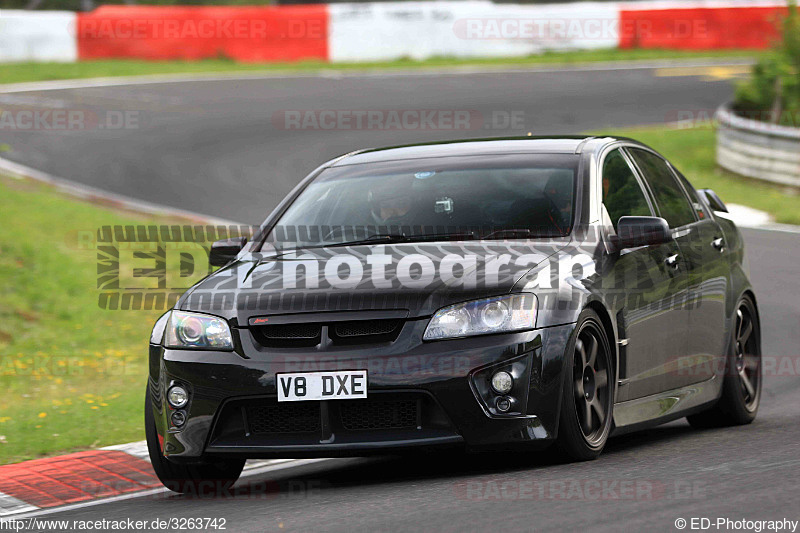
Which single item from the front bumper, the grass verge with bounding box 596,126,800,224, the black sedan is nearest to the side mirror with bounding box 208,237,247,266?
the black sedan

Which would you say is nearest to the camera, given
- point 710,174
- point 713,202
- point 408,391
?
point 408,391

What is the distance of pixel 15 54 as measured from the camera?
36.7 meters

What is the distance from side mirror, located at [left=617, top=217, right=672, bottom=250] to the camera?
6.65 meters

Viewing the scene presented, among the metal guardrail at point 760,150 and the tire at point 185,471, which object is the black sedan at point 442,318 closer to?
the tire at point 185,471

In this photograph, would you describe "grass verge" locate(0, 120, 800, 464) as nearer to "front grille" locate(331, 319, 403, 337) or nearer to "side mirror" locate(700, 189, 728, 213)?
"front grille" locate(331, 319, 403, 337)

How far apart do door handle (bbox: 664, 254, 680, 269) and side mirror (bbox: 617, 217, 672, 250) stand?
0.48 metres

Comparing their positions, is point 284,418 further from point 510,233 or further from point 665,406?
point 665,406

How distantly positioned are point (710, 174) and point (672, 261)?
576 inches

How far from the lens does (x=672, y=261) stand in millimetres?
7203

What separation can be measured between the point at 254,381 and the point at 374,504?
802mm

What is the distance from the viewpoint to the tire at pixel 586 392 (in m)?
5.90

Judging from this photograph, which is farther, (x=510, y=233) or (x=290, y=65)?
(x=290, y=65)

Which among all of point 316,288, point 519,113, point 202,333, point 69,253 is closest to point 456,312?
point 316,288

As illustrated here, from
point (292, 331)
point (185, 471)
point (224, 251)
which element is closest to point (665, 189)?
point (224, 251)
